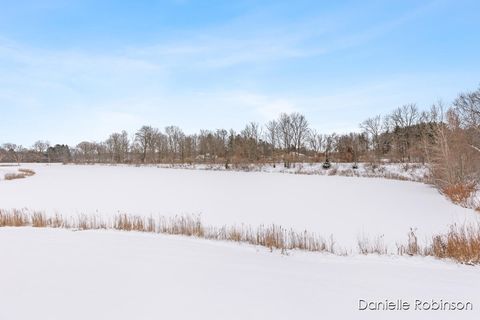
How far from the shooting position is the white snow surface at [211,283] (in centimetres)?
332

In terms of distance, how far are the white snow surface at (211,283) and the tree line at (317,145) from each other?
1404cm

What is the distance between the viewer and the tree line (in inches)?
651

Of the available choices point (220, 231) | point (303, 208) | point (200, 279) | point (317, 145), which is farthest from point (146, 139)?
point (200, 279)

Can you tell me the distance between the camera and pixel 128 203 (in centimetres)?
1331

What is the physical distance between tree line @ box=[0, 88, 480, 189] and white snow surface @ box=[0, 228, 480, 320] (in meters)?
14.0

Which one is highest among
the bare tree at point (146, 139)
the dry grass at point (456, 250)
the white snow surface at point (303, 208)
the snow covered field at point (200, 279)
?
the bare tree at point (146, 139)

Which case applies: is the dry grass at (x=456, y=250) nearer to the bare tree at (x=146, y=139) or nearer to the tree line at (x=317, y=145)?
the tree line at (x=317, y=145)

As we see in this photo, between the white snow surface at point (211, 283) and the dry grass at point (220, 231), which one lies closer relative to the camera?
the white snow surface at point (211, 283)

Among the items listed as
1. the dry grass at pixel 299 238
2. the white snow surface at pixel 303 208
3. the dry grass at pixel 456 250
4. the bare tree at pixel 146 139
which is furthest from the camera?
the bare tree at pixel 146 139

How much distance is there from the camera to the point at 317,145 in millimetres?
52219

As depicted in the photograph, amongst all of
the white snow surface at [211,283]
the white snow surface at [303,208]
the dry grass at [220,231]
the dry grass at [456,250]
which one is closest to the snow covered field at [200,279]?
the white snow surface at [211,283]

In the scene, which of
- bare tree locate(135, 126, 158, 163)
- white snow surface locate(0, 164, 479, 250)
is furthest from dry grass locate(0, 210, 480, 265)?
bare tree locate(135, 126, 158, 163)

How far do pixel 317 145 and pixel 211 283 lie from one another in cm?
4995

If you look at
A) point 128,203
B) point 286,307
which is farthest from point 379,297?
point 128,203
